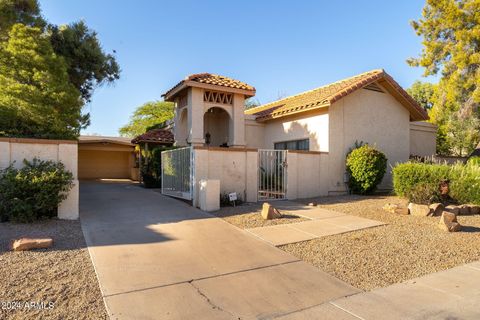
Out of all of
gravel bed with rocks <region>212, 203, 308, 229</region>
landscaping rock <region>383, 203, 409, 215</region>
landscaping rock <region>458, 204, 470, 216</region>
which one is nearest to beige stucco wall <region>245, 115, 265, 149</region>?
gravel bed with rocks <region>212, 203, 308, 229</region>

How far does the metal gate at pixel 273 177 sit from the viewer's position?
11.9m

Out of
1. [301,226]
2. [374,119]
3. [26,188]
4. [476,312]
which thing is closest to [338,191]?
[374,119]

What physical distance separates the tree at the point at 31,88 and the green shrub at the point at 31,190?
3646mm

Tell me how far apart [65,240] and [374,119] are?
44.0 feet

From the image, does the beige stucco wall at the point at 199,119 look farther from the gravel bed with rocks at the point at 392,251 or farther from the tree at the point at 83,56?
the gravel bed with rocks at the point at 392,251

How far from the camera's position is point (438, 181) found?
1017 cm

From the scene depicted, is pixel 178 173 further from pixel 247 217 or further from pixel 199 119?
pixel 247 217

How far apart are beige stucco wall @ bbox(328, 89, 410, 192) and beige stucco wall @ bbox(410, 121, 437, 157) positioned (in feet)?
5.94

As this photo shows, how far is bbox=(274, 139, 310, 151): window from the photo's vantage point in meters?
14.3

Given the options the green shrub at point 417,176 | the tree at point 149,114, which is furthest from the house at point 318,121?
the tree at point 149,114

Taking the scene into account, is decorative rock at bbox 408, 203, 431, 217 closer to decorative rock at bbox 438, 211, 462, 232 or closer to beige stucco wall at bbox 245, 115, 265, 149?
decorative rock at bbox 438, 211, 462, 232

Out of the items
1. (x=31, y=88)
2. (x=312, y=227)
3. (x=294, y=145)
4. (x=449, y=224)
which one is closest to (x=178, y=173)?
(x=31, y=88)

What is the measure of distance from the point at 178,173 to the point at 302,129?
617 cm

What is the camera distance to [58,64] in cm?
1090
